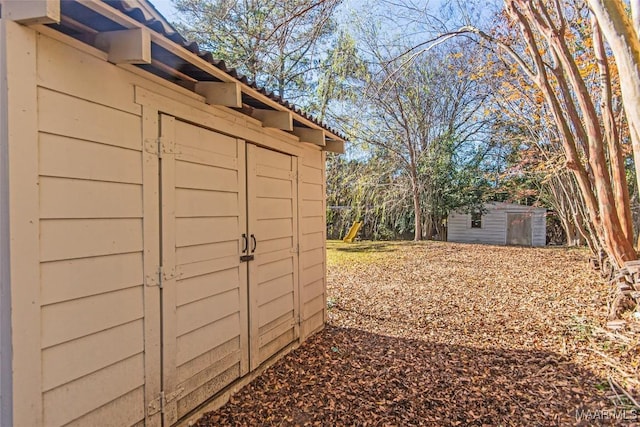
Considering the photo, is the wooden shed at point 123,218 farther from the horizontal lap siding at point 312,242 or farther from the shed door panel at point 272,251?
the horizontal lap siding at point 312,242

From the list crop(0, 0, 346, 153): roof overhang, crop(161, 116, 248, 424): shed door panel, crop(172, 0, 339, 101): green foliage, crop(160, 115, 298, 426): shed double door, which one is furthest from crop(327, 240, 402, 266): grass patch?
crop(0, 0, 346, 153): roof overhang

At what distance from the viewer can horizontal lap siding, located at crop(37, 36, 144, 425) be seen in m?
1.61

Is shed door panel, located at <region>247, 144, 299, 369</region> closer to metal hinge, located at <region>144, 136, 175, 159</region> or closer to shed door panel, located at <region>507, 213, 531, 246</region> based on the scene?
metal hinge, located at <region>144, 136, 175, 159</region>

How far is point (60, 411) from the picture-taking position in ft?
5.36

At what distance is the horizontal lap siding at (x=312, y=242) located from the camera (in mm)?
4031

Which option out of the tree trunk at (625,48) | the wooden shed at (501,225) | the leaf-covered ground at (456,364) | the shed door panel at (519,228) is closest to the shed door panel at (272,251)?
the leaf-covered ground at (456,364)

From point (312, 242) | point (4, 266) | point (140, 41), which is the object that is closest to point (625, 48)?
point (140, 41)

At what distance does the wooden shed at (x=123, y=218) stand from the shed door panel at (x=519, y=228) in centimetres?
1389

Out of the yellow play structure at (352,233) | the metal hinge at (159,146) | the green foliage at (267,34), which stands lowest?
the yellow play structure at (352,233)

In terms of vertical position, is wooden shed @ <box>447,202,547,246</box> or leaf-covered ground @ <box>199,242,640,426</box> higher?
wooden shed @ <box>447,202,547,246</box>

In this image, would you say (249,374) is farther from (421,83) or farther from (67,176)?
(421,83)

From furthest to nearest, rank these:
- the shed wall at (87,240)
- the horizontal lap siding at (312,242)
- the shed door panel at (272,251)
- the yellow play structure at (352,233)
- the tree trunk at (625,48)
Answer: the yellow play structure at (352,233)
the horizontal lap siding at (312,242)
the shed door panel at (272,251)
the tree trunk at (625,48)
the shed wall at (87,240)

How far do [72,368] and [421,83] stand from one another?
13.7 metres

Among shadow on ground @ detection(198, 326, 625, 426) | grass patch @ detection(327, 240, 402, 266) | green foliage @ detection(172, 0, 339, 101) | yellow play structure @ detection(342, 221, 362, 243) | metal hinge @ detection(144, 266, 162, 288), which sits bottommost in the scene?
shadow on ground @ detection(198, 326, 625, 426)
